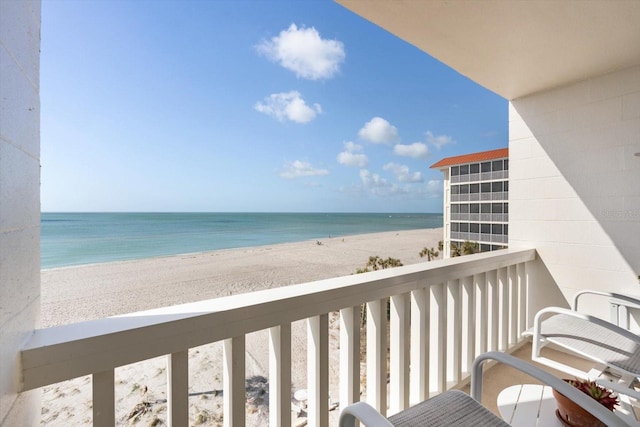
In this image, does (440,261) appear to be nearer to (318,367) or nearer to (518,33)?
(318,367)

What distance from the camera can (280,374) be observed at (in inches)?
41.7

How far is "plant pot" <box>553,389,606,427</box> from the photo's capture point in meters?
0.91

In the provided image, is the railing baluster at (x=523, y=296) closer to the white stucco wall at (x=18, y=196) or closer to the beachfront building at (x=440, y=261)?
the beachfront building at (x=440, y=261)

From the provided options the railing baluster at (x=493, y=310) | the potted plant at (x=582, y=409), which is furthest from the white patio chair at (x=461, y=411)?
the railing baluster at (x=493, y=310)

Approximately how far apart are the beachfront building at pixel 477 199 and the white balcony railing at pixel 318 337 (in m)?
8.00

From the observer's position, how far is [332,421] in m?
2.21

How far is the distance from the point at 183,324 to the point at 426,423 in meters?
0.80

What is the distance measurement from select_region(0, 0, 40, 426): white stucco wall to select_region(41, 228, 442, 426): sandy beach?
341 mm

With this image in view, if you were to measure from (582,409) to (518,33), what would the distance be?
1.71 meters

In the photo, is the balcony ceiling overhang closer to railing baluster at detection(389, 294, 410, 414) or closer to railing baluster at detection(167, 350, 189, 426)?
railing baluster at detection(389, 294, 410, 414)

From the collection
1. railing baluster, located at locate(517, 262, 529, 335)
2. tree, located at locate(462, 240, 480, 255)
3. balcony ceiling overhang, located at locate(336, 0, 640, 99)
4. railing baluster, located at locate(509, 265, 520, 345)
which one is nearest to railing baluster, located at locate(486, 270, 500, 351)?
railing baluster, located at locate(509, 265, 520, 345)

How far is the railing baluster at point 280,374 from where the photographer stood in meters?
1.05

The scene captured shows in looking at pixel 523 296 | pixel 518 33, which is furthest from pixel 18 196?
pixel 523 296

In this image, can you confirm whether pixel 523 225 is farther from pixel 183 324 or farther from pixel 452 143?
pixel 452 143
